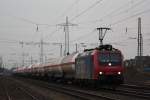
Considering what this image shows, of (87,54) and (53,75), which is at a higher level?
(87,54)

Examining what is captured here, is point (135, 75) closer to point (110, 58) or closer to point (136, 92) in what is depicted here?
point (110, 58)

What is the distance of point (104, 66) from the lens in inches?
1212

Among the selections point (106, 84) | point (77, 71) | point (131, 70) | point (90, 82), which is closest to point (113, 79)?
point (106, 84)

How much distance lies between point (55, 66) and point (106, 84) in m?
25.8

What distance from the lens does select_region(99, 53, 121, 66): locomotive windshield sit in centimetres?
3103

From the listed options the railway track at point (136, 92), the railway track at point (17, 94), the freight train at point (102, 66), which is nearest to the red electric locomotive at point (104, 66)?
the freight train at point (102, 66)

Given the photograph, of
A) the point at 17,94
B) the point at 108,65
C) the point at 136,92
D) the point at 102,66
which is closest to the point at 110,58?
the point at 108,65

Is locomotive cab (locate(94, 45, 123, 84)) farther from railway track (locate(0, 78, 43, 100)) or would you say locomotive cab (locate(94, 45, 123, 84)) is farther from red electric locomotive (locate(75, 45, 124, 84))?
railway track (locate(0, 78, 43, 100))

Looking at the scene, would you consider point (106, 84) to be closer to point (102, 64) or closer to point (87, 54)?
point (102, 64)

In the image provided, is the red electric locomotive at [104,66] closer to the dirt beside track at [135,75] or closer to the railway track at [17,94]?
the railway track at [17,94]

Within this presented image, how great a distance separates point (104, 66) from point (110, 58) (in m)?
0.89

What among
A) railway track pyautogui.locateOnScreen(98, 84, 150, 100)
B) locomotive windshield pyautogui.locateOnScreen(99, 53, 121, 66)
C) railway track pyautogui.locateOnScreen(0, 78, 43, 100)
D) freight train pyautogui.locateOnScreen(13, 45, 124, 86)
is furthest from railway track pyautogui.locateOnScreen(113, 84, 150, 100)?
railway track pyautogui.locateOnScreen(0, 78, 43, 100)

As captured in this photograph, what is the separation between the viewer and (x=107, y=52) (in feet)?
103

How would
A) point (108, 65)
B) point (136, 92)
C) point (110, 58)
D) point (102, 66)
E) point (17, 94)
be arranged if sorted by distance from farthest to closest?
1. point (17, 94)
2. point (110, 58)
3. point (108, 65)
4. point (102, 66)
5. point (136, 92)
